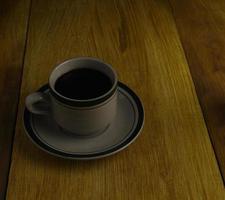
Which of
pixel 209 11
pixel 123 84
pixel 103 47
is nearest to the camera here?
pixel 123 84

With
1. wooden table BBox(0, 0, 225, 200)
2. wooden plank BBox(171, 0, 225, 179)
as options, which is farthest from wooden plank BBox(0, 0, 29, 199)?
wooden plank BBox(171, 0, 225, 179)

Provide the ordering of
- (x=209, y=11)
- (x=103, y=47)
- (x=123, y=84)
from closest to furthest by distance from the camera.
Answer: (x=123, y=84) < (x=103, y=47) < (x=209, y=11)

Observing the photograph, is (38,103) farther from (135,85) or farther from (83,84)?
(135,85)

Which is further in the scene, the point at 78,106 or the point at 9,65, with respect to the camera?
the point at 9,65

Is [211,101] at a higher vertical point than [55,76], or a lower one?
lower

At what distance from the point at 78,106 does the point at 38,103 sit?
0.32 feet

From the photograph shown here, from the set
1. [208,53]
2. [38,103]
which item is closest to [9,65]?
[38,103]

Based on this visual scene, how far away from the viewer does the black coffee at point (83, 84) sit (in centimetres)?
58

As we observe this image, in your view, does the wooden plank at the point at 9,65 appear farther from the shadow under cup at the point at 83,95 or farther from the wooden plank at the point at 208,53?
the wooden plank at the point at 208,53

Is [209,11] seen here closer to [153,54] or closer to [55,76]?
[153,54]

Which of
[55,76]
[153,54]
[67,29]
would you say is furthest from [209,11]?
[55,76]

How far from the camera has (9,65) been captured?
2.47 feet

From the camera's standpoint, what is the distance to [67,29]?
0.83m

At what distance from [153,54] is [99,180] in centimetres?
30
